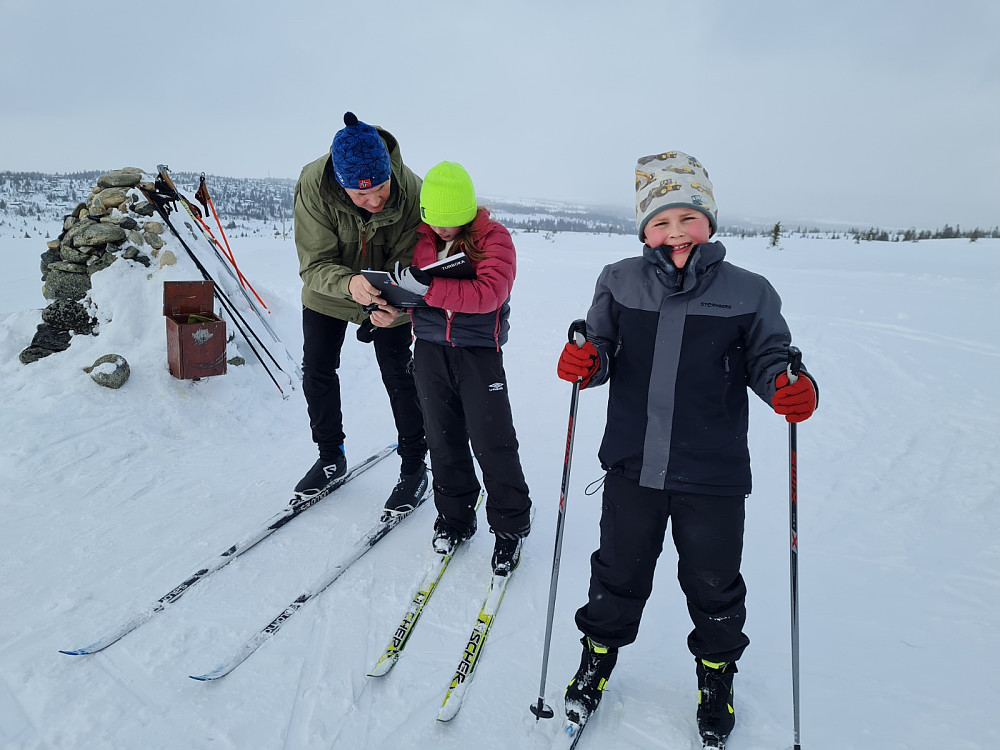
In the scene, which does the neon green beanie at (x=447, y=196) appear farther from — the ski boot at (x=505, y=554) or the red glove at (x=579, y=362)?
the ski boot at (x=505, y=554)

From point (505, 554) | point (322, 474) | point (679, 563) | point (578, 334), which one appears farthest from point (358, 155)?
point (679, 563)

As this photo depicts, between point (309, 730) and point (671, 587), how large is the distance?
5.78 ft

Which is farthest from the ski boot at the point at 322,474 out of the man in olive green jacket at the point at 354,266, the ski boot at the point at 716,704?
the ski boot at the point at 716,704

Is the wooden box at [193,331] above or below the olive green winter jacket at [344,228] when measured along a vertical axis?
below

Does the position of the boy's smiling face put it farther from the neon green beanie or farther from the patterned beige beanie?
the neon green beanie

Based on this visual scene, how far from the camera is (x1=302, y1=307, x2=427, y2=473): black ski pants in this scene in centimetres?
315

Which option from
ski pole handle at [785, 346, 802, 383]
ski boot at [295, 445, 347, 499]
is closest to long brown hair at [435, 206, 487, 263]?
ski pole handle at [785, 346, 802, 383]

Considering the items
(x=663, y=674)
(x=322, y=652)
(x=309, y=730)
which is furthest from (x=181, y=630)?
(x=663, y=674)

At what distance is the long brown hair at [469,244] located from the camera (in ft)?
7.76

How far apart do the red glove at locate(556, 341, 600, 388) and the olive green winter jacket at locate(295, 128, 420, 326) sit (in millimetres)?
1313

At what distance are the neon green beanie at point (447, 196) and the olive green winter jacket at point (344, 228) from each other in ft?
1.59

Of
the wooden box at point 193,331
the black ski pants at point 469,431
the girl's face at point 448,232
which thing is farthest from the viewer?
the wooden box at point 193,331

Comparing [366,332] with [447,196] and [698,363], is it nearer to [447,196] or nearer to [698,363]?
[447,196]

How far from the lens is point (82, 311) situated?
4965 mm
